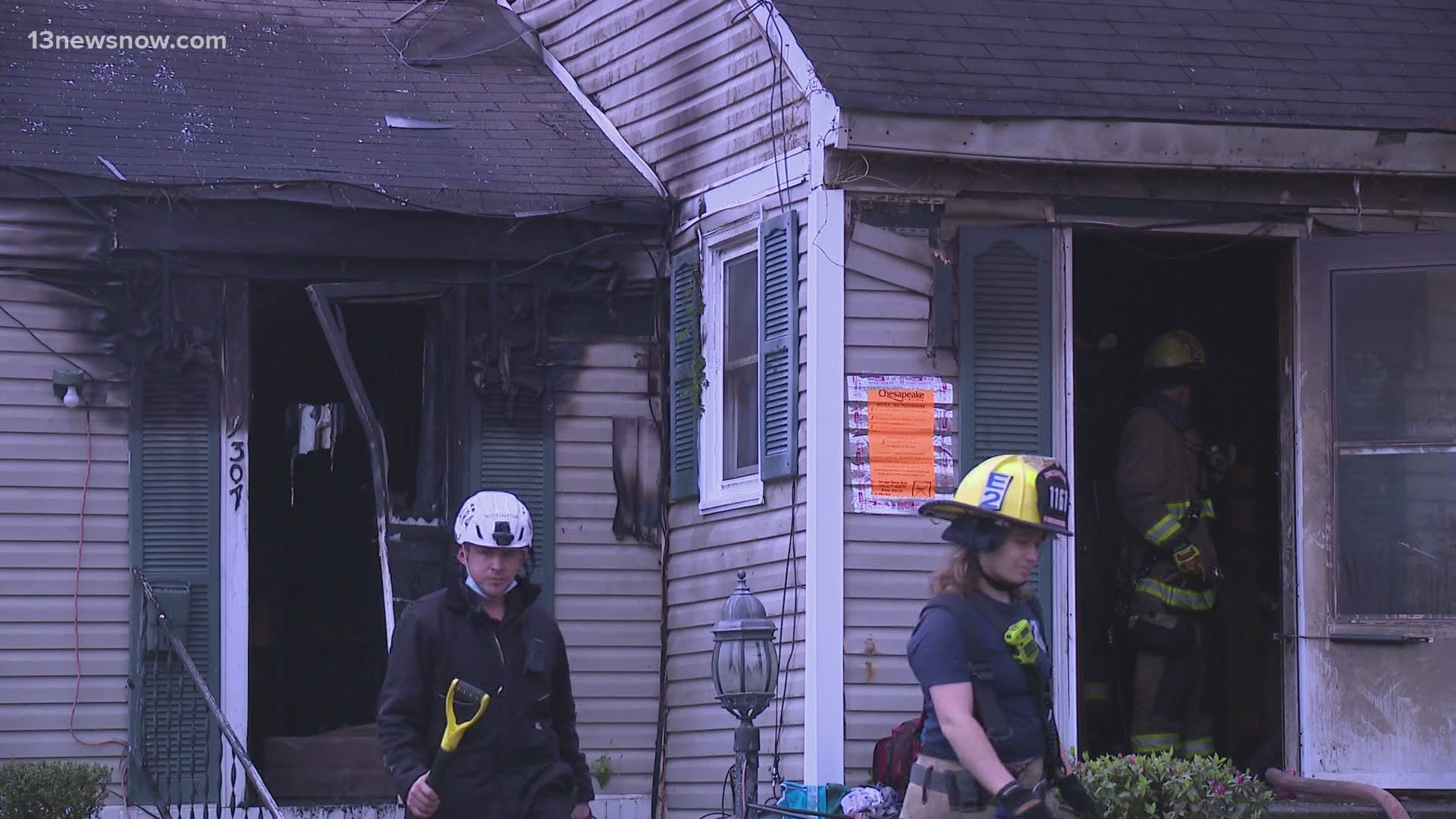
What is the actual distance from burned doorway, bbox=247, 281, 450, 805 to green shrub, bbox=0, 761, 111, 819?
131 centimetres

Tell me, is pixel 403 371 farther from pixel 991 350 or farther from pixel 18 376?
pixel 991 350

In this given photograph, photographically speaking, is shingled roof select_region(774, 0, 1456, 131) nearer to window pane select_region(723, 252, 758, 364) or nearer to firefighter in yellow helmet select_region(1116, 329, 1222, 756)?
window pane select_region(723, 252, 758, 364)

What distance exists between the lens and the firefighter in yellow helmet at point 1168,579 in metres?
9.45

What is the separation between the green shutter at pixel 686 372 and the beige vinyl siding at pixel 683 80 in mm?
463

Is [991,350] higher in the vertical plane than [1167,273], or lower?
lower

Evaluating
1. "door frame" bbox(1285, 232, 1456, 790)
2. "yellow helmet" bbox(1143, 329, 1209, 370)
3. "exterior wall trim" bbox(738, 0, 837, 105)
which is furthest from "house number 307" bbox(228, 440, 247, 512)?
"door frame" bbox(1285, 232, 1456, 790)

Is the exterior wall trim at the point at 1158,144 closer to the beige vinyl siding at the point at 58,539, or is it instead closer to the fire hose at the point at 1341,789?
the fire hose at the point at 1341,789

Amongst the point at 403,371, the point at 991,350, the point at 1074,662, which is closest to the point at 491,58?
the point at 403,371

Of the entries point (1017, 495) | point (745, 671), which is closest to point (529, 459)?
point (745, 671)

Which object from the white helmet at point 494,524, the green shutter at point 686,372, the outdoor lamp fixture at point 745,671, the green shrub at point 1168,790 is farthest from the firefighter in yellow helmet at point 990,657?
the green shutter at point 686,372

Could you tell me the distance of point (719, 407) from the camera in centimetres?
924

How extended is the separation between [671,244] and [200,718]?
3288 millimetres

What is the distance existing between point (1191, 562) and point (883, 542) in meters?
1.98

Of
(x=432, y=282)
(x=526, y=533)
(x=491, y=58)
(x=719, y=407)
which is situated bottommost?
(x=526, y=533)
